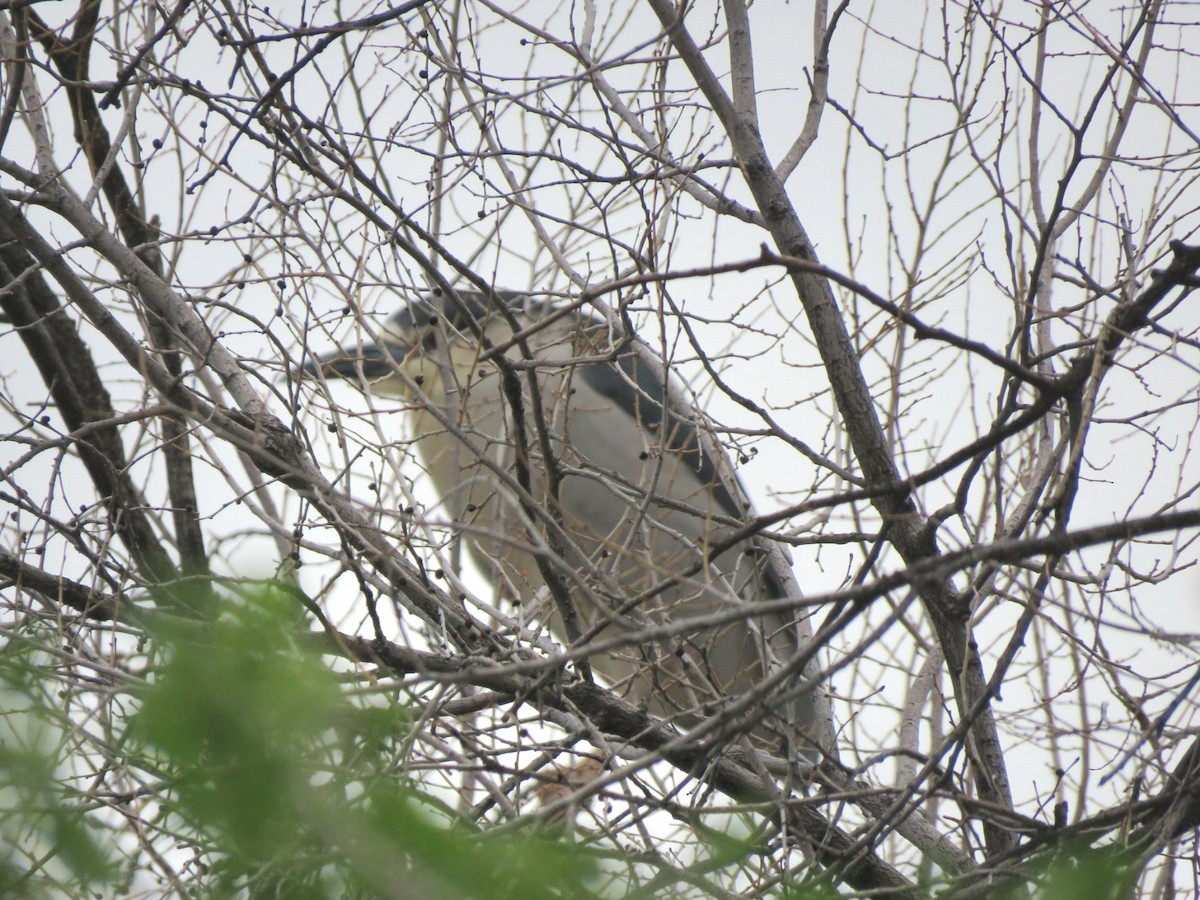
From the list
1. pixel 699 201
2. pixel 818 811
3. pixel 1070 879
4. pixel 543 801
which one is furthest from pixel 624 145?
pixel 1070 879

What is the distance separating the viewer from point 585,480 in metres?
3.59

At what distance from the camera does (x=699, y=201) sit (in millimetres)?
2346

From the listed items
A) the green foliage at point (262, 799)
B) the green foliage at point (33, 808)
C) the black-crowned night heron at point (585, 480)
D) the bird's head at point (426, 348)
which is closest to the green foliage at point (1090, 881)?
the green foliage at point (262, 799)

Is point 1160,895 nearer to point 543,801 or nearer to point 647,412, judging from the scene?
point 543,801

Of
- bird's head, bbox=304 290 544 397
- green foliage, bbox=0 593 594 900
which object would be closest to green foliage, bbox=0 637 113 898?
green foliage, bbox=0 593 594 900

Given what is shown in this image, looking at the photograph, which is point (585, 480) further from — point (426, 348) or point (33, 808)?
point (33, 808)

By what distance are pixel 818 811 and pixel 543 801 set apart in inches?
30.7

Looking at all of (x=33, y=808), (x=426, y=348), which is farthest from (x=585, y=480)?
(x=33, y=808)

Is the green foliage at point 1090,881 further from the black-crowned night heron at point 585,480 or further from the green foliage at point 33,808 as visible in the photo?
the black-crowned night heron at point 585,480

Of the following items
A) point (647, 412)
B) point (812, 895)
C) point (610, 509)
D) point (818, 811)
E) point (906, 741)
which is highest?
point (647, 412)

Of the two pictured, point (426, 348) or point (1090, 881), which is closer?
point (1090, 881)

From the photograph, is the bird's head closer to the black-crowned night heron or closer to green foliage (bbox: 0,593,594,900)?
the black-crowned night heron

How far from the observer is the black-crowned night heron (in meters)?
2.11

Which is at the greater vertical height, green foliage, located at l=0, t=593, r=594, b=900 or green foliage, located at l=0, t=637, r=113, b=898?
green foliage, located at l=0, t=593, r=594, b=900
